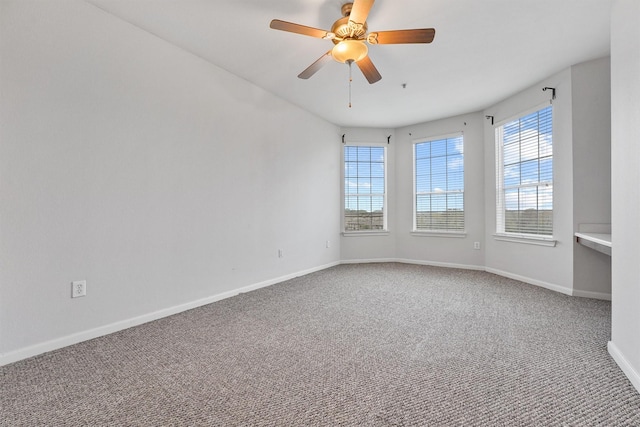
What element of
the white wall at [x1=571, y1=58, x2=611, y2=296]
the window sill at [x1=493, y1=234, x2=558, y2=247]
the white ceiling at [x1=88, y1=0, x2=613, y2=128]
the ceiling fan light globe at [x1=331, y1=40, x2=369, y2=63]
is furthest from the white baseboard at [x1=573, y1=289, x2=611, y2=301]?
the ceiling fan light globe at [x1=331, y1=40, x2=369, y2=63]

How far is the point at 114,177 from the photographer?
246 centimetres

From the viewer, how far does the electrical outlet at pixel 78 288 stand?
2.22 meters

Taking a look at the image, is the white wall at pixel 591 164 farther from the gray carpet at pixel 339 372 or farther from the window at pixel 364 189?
the window at pixel 364 189

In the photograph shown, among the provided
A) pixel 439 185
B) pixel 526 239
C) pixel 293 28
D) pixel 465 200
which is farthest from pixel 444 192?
pixel 293 28

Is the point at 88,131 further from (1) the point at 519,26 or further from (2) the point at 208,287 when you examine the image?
(1) the point at 519,26

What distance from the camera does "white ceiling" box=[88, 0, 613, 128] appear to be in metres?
2.38

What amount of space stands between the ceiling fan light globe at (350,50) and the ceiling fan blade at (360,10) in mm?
161

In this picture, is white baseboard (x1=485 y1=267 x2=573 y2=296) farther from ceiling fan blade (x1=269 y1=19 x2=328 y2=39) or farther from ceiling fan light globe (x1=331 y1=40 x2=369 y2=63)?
ceiling fan blade (x1=269 y1=19 x2=328 y2=39)

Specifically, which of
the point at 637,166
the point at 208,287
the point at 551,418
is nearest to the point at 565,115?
the point at 637,166

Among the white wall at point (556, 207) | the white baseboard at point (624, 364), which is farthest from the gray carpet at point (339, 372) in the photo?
the white wall at point (556, 207)

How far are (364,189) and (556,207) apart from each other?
2.97 m

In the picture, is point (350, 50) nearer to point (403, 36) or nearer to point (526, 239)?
point (403, 36)

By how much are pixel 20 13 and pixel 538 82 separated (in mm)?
5177

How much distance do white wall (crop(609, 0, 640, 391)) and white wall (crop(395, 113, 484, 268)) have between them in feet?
9.81
